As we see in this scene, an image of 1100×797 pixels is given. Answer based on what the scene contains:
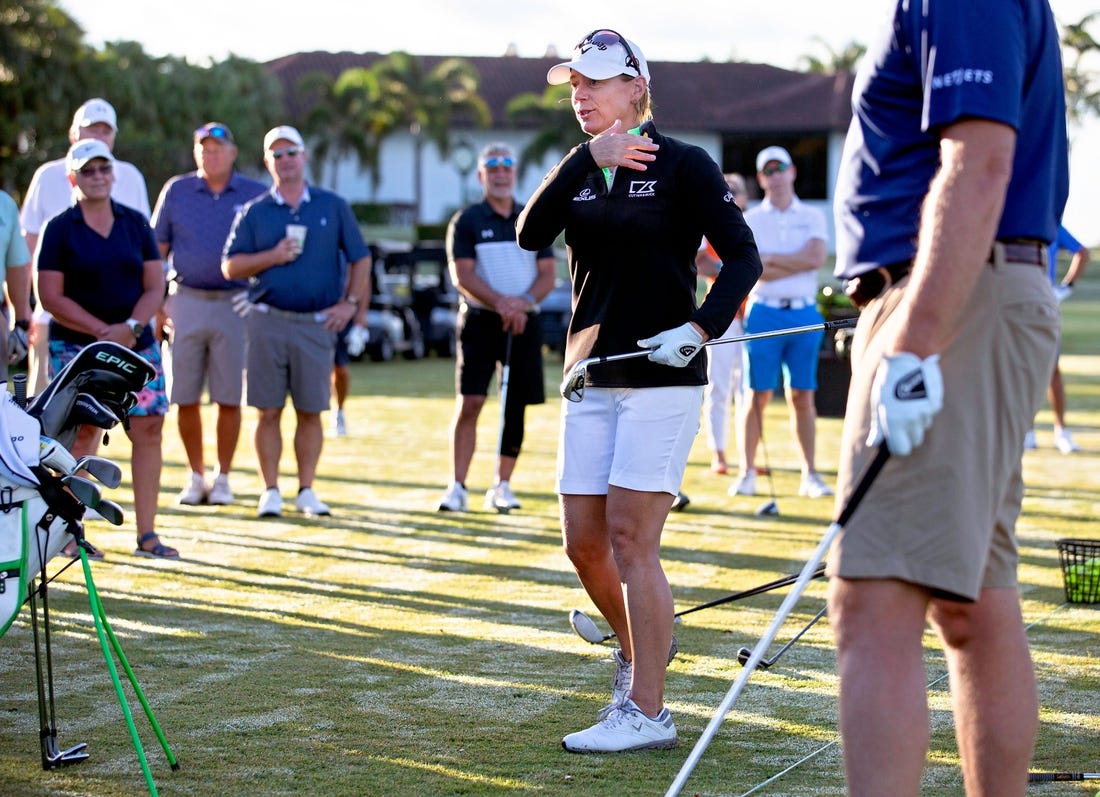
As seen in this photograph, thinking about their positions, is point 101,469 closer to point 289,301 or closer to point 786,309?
point 289,301

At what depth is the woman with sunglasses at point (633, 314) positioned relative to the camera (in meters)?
4.75

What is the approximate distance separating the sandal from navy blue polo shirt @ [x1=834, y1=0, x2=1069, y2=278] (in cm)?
573

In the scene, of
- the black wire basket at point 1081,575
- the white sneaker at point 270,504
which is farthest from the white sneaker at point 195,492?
the black wire basket at point 1081,575

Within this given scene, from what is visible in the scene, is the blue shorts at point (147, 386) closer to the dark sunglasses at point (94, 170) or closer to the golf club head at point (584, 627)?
the dark sunglasses at point (94, 170)

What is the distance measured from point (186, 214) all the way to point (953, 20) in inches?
308

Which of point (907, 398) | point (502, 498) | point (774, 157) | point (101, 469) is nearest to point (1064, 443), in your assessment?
point (774, 157)

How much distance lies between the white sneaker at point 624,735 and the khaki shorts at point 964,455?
1720mm

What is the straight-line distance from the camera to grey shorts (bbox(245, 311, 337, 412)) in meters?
9.77

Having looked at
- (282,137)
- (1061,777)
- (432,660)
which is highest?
(282,137)

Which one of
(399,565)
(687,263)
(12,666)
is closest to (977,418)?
(687,263)

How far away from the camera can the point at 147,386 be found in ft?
26.7

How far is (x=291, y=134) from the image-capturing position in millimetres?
9922

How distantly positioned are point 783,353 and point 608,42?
19.3 ft

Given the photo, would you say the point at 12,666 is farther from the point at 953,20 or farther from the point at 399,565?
the point at 953,20
